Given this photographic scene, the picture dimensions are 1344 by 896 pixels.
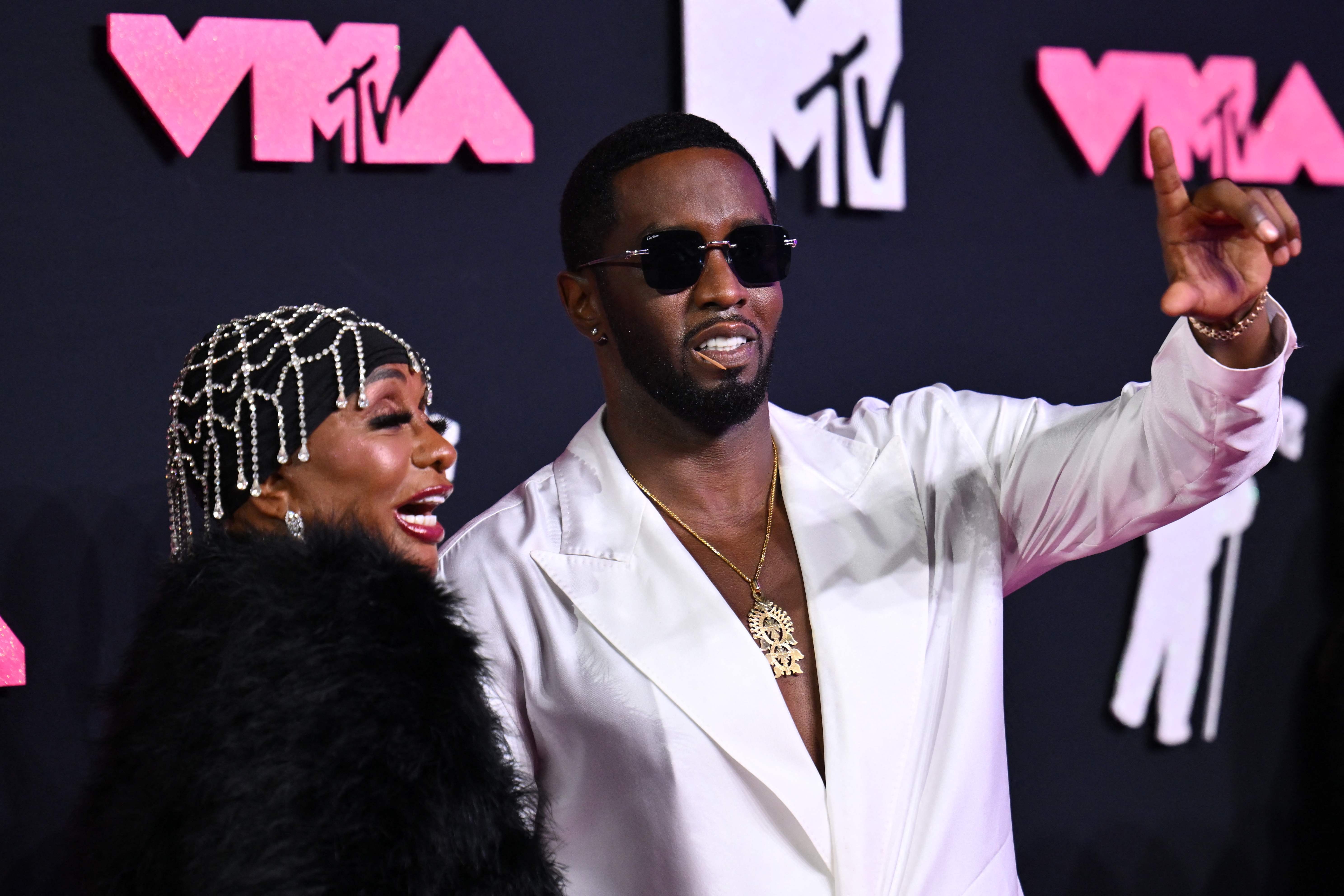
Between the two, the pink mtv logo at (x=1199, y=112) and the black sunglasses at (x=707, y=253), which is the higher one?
the pink mtv logo at (x=1199, y=112)

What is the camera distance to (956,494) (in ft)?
7.54

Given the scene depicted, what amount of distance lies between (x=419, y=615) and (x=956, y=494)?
3.51 feet

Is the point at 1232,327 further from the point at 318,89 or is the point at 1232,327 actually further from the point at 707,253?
the point at 318,89

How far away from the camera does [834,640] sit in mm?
2119

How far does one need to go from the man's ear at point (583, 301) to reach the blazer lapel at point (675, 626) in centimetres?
26

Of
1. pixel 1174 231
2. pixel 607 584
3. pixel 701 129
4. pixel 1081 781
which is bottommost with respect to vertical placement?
pixel 1081 781

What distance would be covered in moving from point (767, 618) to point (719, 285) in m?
0.57

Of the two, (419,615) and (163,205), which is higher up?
(163,205)

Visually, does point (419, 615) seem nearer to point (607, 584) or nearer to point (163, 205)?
point (607, 584)

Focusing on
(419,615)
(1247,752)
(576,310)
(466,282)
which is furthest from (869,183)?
(419,615)

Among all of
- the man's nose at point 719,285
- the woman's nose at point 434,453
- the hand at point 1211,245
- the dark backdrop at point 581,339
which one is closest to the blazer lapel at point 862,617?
the man's nose at point 719,285

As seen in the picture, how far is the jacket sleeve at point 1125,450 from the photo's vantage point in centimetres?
179

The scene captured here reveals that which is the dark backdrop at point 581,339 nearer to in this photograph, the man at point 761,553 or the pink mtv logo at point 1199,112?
the pink mtv logo at point 1199,112

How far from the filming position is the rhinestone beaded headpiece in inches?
81.3
